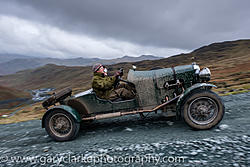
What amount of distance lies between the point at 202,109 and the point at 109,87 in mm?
2887

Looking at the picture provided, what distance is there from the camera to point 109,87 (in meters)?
5.02

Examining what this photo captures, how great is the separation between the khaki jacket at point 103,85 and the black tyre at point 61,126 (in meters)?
1.18

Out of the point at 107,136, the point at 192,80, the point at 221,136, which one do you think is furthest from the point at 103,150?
the point at 192,80

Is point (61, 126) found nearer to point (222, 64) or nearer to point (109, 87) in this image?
point (109, 87)

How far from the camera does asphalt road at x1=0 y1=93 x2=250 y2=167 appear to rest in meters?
3.05

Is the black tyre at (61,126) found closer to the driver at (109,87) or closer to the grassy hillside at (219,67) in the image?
the driver at (109,87)

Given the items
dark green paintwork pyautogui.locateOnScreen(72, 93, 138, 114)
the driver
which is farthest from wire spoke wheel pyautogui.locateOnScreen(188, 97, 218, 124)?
the driver

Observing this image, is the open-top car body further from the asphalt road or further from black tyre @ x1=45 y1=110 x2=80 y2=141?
the asphalt road

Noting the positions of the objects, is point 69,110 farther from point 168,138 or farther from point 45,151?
point 168,138

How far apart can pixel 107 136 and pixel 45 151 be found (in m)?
1.79

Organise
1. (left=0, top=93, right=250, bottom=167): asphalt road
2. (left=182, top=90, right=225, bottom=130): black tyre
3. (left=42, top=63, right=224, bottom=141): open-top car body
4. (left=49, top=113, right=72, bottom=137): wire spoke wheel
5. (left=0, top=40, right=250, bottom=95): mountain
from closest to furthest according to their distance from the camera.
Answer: (left=0, top=93, right=250, bottom=167): asphalt road, (left=182, top=90, right=225, bottom=130): black tyre, (left=42, top=63, right=224, bottom=141): open-top car body, (left=49, top=113, right=72, bottom=137): wire spoke wheel, (left=0, top=40, right=250, bottom=95): mountain

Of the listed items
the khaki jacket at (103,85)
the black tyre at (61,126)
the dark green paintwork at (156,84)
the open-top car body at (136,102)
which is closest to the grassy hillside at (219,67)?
the dark green paintwork at (156,84)

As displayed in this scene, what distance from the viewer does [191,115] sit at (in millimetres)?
4301

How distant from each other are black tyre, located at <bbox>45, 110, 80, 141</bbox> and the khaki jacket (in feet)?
3.88
